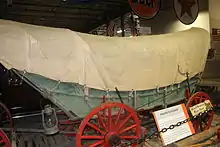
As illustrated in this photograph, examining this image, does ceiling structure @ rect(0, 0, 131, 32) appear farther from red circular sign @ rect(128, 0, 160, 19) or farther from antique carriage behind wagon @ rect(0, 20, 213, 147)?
antique carriage behind wagon @ rect(0, 20, 213, 147)

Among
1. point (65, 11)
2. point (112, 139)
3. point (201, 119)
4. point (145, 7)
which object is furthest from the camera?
point (65, 11)

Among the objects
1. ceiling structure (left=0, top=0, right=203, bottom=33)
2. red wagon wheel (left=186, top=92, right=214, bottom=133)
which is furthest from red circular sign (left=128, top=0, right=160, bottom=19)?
red wagon wheel (left=186, top=92, right=214, bottom=133)

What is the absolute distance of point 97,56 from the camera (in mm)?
3834

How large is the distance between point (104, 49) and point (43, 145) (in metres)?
2.32

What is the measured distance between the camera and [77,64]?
3.70 meters

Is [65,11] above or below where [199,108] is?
above

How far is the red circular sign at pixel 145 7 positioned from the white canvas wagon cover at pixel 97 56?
1298 millimetres

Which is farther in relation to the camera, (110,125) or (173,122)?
(173,122)

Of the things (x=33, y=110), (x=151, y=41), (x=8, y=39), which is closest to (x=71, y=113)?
(x=8, y=39)

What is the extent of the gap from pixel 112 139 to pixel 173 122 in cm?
108

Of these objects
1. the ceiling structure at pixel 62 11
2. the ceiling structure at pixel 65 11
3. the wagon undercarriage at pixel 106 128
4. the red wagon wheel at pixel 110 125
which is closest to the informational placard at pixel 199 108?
the wagon undercarriage at pixel 106 128

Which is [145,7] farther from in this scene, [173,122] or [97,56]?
[173,122]

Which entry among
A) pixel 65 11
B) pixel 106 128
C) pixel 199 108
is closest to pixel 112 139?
pixel 106 128

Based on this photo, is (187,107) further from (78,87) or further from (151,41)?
(78,87)
